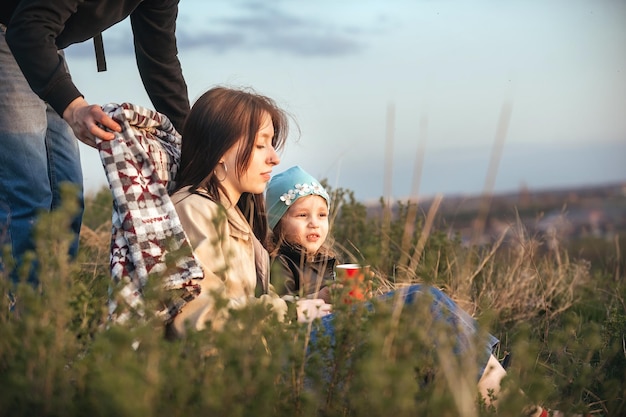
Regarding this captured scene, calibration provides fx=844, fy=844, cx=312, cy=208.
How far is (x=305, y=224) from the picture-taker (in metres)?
4.31

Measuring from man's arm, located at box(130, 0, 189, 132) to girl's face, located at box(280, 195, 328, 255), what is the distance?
0.73 metres

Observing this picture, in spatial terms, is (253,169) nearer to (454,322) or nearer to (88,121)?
(88,121)

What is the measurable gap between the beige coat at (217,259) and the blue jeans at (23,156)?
99cm

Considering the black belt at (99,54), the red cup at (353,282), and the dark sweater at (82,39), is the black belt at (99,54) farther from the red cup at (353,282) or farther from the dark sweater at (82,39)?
the red cup at (353,282)

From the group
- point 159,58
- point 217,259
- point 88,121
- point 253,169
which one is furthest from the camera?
point 159,58

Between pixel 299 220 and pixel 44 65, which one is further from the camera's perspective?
pixel 299 220

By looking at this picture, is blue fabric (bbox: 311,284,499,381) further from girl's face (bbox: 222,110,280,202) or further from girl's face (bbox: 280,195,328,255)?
girl's face (bbox: 280,195,328,255)

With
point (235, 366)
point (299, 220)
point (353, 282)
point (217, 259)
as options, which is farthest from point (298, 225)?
point (235, 366)

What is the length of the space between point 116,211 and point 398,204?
11.7 ft

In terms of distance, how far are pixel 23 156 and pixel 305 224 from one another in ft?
4.62

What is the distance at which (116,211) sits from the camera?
3148mm

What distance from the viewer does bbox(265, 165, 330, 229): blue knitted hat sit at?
4.33 metres

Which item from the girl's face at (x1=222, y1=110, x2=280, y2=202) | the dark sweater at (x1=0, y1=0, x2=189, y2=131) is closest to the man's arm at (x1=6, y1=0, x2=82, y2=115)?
the dark sweater at (x1=0, y1=0, x2=189, y2=131)

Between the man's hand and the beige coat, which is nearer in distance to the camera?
the beige coat
